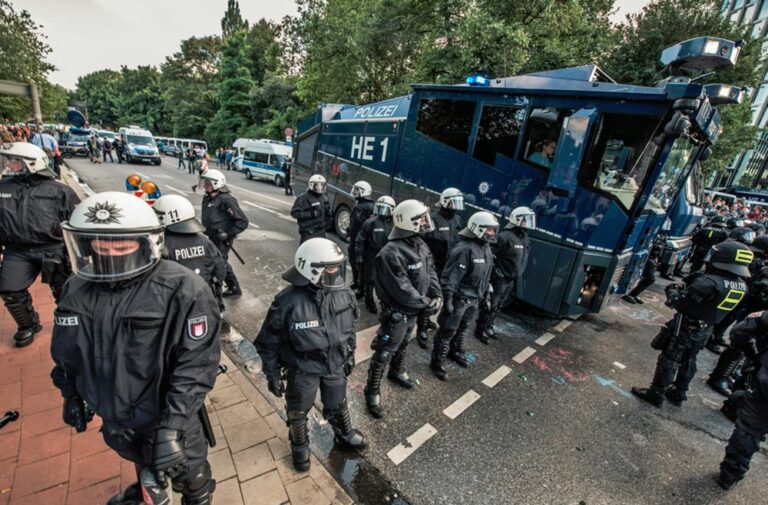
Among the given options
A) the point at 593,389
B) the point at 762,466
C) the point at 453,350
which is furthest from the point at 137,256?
the point at 762,466

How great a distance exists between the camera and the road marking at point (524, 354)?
15.2 feet

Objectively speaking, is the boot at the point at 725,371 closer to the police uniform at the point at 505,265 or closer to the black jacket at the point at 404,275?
the police uniform at the point at 505,265

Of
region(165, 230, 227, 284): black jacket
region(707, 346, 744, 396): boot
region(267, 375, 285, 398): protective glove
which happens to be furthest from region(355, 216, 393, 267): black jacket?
region(707, 346, 744, 396): boot

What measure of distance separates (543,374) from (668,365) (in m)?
1.33

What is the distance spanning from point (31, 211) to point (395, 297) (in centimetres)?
385

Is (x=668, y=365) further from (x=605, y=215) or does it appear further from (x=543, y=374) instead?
(x=605, y=215)

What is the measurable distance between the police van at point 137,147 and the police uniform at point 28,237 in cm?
2445

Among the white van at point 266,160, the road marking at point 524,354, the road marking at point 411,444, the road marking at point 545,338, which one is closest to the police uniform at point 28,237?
the road marking at point 411,444

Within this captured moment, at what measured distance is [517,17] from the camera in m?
12.0

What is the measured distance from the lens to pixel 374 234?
Result: 5.27m

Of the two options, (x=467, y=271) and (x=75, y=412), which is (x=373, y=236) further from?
(x=75, y=412)

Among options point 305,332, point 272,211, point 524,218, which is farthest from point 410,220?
point 272,211

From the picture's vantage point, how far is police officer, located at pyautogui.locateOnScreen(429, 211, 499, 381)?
3.91m

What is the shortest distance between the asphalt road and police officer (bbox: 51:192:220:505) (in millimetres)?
1594
